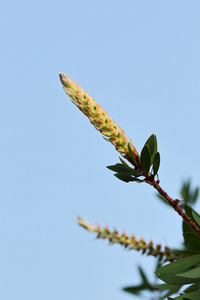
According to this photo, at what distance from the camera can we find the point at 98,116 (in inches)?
55.8

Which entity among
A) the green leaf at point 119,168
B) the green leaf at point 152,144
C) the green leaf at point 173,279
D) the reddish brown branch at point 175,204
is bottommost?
the green leaf at point 173,279

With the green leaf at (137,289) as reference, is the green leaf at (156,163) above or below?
above

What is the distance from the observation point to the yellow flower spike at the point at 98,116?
4.64 ft

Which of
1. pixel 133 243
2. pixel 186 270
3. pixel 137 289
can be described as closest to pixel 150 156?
pixel 186 270

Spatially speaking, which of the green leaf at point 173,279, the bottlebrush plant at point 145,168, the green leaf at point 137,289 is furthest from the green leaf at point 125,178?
the green leaf at point 137,289

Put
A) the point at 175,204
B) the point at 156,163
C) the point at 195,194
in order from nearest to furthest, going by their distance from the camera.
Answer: the point at 175,204
the point at 156,163
the point at 195,194

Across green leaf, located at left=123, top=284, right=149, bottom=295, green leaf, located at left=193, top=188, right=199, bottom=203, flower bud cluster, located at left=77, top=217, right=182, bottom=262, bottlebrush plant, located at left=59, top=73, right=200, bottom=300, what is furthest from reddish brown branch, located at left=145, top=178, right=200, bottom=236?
green leaf, located at left=123, top=284, right=149, bottom=295

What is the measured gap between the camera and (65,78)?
1.46m

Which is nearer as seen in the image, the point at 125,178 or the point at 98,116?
the point at 98,116

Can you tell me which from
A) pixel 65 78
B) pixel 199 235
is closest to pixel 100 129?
pixel 65 78

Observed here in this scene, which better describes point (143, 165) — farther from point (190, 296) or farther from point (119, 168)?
point (190, 296)

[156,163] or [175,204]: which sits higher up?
[156,163]

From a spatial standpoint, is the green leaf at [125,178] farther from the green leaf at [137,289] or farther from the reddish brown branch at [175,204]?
the green leaf at [137,289]

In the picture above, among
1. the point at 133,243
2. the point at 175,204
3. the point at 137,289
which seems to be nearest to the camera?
the point at 175,204
